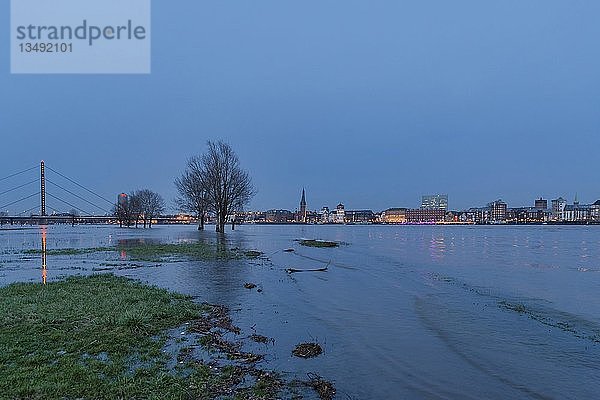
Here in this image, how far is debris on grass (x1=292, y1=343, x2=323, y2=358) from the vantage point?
937cm

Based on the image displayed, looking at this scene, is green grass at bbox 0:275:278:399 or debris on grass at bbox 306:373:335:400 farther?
debris on grass at bbox 306:373:335:400

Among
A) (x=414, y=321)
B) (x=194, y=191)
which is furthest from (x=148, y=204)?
(x=414, y=321)

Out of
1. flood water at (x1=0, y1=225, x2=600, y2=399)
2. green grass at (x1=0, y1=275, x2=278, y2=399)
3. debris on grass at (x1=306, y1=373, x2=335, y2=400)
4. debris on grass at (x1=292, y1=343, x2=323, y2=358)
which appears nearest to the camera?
green grass at (x1=0, y1=275, x2=278, y2=399)

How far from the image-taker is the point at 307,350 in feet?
31.6

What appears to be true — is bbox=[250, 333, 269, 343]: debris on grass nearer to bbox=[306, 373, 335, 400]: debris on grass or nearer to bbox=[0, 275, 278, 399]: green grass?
bbox=[0, 275, 278, 399]: green grass

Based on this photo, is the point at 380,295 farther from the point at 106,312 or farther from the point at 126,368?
the point at 126,368

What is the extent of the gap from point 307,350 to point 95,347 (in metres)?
4.52

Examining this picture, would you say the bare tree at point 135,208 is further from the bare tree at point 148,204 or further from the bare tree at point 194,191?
the bare tree at point 194,191

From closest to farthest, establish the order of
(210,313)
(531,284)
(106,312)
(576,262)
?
(106,312), (210,313), (531,284), (576,262)

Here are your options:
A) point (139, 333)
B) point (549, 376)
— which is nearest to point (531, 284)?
point (549, 376)

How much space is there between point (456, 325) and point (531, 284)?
11.5 m

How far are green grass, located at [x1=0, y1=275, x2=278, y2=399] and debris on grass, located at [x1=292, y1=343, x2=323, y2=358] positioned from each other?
2108 millimetres

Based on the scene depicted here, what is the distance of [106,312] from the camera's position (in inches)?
450

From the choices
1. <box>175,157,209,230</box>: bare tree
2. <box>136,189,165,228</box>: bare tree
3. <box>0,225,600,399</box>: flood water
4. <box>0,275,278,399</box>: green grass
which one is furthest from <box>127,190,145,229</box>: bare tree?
<box>0,275,278,399</box>: green grass
